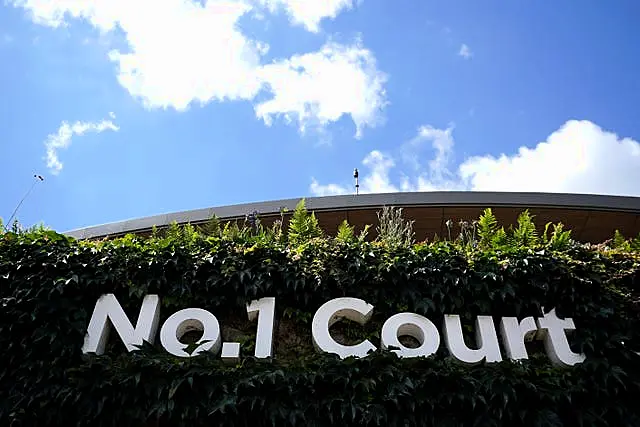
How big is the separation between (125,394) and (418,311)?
8.36 feet

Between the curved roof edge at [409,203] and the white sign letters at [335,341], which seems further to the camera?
the curved roof edge at [409,203]

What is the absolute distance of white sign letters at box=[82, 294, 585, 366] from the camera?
16.4 feet

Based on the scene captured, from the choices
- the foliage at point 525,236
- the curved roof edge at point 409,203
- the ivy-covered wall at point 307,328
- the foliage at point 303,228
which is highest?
the curved roof edge at point 409,203

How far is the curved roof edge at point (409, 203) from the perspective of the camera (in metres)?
10.7

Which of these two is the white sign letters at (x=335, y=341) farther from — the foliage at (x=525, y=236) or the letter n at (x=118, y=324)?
the foliage at (x=525, y=236)

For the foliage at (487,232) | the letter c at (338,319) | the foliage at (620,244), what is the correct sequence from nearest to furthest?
the letter c at (338,319), the foliage at (620,244), the foliage at (487,232)

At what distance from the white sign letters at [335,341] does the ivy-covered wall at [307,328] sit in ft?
0.32

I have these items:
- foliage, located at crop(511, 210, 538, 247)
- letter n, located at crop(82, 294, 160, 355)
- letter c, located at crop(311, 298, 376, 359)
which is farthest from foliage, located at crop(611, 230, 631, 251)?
letter n, located at crop(82, 294, 160, 355)

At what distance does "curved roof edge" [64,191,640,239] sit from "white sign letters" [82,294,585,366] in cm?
537

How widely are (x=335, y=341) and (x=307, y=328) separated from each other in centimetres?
28

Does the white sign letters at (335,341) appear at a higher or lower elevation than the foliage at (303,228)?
lower

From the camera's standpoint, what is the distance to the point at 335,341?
5.27m


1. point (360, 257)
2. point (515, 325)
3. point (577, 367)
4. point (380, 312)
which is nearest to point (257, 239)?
point (360, 257)

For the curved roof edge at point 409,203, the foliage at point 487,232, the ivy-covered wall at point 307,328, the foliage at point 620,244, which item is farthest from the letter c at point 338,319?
the curved roof edge at point 409,203
